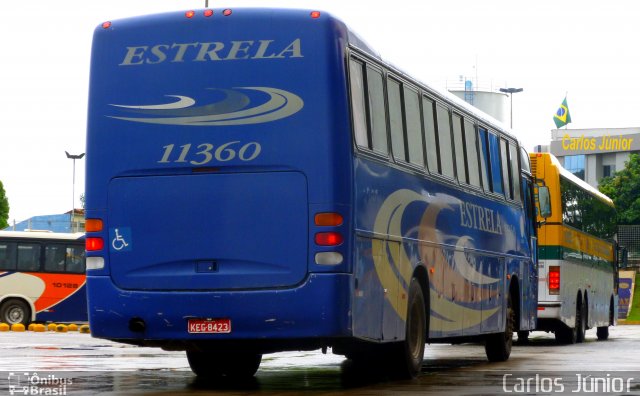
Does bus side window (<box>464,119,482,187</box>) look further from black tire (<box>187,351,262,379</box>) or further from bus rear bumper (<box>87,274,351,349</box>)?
bus rear bumper (<box>87,274,351,349</box>)

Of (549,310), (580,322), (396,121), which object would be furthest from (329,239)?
(580,322)

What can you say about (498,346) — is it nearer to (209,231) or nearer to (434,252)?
(434,252)

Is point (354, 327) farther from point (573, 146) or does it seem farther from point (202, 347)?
point (573, 146)

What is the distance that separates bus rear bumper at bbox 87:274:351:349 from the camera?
1239 centimetres

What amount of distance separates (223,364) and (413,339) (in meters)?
2.18

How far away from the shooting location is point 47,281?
43.3m

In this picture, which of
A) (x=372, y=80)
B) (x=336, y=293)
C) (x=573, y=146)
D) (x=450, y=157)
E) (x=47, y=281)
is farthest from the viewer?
(x=573, y=146)

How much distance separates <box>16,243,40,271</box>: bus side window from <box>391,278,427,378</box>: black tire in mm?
29759

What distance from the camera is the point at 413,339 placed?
49.5 ft

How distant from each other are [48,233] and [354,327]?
3288cm

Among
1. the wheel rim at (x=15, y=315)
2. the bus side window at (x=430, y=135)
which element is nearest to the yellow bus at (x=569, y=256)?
the bus side window at (x=430, y=135)

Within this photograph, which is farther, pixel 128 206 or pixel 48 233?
pixel 48 233

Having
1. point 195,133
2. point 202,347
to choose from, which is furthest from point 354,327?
point 195,133

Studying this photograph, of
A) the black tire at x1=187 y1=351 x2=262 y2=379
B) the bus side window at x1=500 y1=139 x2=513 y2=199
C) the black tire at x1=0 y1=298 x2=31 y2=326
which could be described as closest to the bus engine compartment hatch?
the black tire at x1=187 y1=351 x2=262 y2=379
